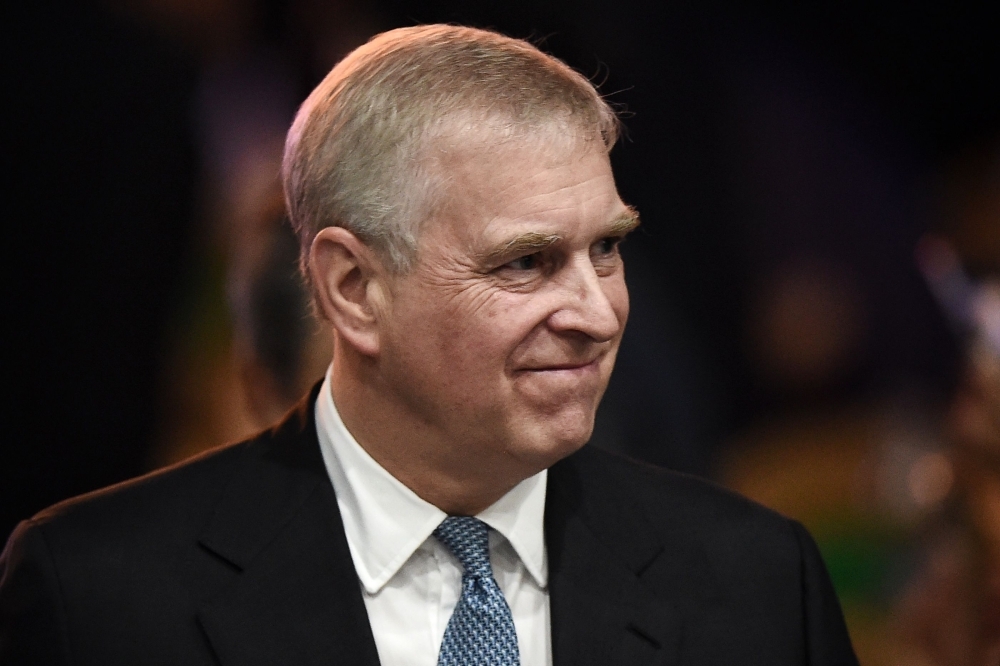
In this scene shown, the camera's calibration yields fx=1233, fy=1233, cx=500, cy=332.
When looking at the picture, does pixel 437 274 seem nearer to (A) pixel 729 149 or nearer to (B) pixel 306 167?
(B) pixel 306 167

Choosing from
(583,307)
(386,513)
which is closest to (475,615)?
(386,513)

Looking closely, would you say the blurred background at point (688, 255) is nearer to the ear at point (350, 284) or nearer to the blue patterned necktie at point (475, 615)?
the ear at point (350, 284)

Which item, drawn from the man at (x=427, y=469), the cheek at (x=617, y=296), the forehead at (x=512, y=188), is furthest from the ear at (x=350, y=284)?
the cheek at (x=617, y=296)

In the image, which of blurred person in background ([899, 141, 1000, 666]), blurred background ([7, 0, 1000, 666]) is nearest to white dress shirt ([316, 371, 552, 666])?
blurred background ([7, 0, 1000, 666])

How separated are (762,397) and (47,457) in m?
2.14

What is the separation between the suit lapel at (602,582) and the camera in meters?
2.12

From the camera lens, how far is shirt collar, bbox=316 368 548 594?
2.11 m

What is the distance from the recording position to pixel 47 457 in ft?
10.2

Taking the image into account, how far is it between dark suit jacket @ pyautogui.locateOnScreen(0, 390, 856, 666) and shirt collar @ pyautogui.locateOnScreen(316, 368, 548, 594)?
3cm

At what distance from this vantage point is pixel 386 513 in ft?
7.00

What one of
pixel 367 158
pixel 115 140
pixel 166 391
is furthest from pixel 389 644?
pixel 115 140

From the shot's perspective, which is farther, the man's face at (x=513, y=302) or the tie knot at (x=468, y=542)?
the tie knot at (x=468, y=542)

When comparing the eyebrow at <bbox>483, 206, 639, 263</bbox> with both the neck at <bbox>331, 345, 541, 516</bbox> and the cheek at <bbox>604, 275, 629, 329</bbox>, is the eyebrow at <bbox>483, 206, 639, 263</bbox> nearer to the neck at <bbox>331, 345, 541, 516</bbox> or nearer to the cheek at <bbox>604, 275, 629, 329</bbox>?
the cheek at <bbox>604, 275, 629, 329</bbox>

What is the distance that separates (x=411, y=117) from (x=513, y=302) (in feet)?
1.13
